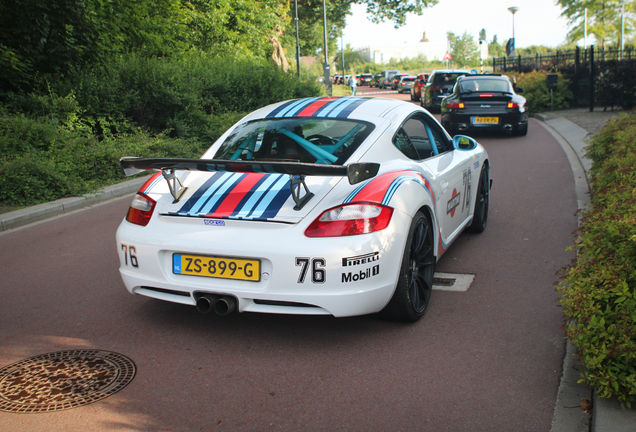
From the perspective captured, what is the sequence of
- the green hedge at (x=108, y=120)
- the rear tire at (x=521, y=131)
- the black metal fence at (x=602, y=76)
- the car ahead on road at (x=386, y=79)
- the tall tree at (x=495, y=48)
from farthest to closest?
the tall tree at (x=495, y=48) < the car ahead on road at (x=386, y=79) < the black metal fence at (x=602, y=76) < the rear tire at (x=521, y=131) < the green hedge at (x=108, y=120)

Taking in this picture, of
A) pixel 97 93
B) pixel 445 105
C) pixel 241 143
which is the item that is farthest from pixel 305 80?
pixel 241 143

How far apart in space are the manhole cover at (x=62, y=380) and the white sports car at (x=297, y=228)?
50cm

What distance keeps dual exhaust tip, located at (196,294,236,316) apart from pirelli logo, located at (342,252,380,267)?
0.70 meters

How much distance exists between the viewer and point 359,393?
10.5 feet

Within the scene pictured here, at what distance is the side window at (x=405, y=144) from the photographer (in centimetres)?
452

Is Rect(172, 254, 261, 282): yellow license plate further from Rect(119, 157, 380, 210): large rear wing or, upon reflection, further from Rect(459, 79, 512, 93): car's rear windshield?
Rect(459, 79, 512, 93): car's rear windshield

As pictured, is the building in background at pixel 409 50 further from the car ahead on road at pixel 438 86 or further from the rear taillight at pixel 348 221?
the rear taillight at pixel 348 221

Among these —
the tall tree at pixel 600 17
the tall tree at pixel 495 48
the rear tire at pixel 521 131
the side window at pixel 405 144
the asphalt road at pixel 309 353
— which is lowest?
the asphalt road at pixel 309 353

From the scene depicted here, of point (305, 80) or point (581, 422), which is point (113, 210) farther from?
point (305, 80)

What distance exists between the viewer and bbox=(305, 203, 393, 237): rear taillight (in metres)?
3.51

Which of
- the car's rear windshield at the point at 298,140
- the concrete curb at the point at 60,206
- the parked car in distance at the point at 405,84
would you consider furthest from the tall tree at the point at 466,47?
the car's rear windshield at the point at 298,140

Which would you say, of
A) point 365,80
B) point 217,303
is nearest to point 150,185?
point 217,303

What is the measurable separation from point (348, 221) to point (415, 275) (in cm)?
81

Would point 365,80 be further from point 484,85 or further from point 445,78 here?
point 484,85
